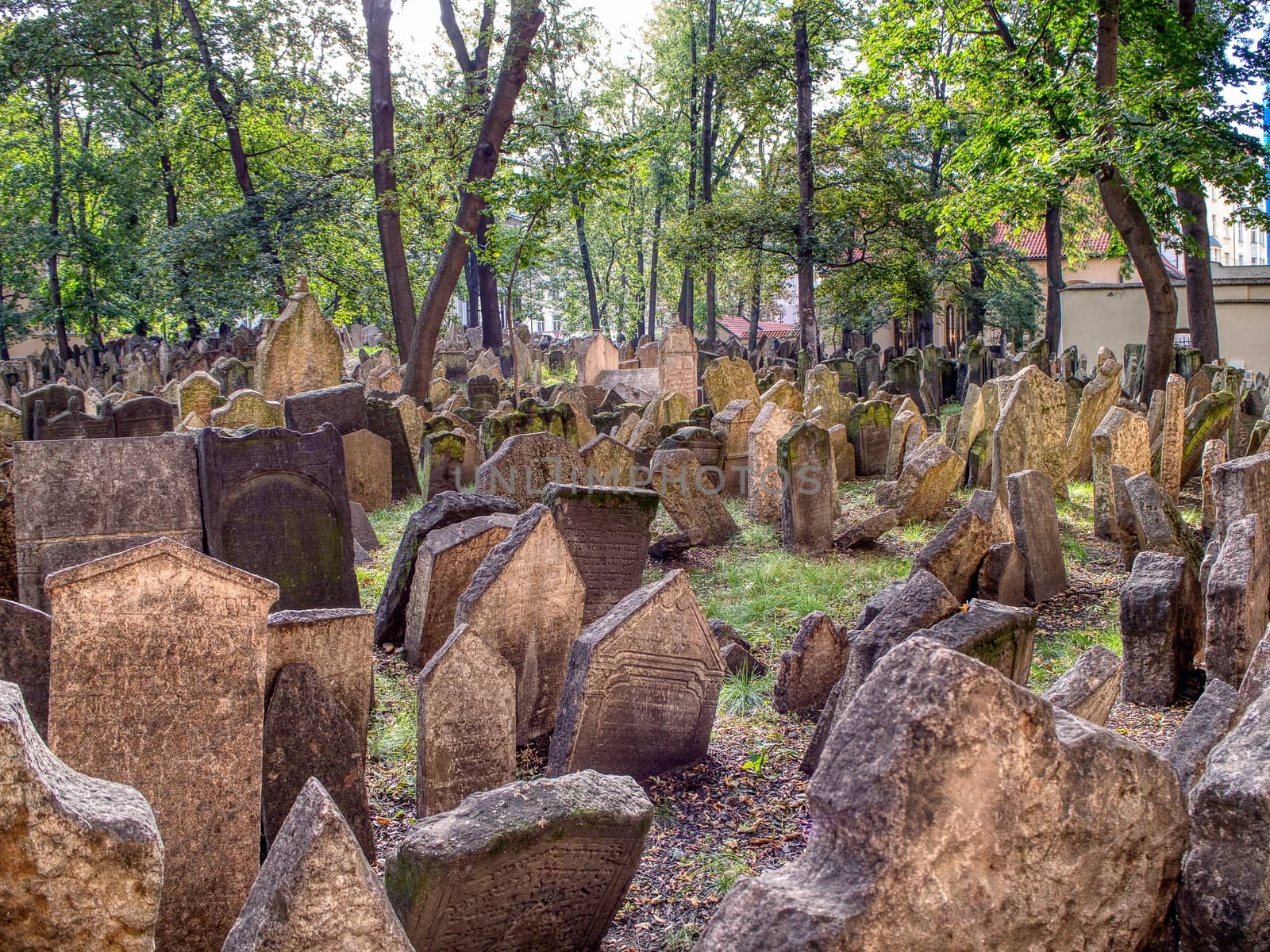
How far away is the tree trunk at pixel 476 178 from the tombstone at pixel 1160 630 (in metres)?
11.4

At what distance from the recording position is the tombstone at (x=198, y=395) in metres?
13.9

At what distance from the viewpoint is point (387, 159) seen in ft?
54.4

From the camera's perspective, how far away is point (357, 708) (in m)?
4.16

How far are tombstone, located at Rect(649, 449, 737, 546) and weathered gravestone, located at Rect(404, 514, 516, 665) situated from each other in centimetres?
321

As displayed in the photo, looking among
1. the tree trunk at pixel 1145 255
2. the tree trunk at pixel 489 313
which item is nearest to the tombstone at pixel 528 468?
the tree trunk at pixel 1145 255

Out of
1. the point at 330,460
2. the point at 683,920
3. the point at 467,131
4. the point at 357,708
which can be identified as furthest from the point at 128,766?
the point at 467,131

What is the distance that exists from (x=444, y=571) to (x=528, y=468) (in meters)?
2.83

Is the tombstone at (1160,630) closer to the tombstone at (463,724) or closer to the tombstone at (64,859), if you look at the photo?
the tombstone at (463,724)

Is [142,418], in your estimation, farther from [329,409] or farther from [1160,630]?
[1160,630]

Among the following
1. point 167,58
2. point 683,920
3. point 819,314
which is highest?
point 167,58

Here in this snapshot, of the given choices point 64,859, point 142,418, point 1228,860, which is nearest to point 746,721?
point 1228,860

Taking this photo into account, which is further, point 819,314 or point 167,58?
point 819,314

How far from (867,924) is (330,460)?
5257mm

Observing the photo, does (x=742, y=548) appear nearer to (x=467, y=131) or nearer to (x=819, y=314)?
(x=467, y=131)
